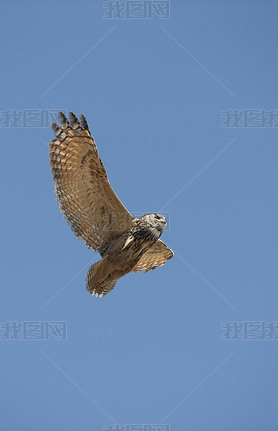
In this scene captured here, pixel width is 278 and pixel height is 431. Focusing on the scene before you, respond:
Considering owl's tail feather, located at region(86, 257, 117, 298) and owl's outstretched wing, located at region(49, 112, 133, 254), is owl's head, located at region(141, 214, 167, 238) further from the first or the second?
owl's tail feather, located at region(86, 257, 117, 298)

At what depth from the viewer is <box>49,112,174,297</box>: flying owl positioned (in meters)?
11.6

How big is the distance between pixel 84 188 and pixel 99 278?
148 centimetres

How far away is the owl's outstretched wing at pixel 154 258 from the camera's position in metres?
13.1

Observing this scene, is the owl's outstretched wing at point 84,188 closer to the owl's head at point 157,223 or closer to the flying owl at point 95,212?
the flying owl at point 95,212

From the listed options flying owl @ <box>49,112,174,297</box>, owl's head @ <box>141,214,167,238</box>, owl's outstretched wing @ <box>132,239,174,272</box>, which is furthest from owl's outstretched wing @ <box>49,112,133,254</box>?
owl's outstretched wing @ <box>132,239,174,272</box>

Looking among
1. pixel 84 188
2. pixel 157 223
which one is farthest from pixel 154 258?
pixel 84 188

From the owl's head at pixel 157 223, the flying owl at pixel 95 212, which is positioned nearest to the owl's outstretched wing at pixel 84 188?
the flying owl at pixel 95 212

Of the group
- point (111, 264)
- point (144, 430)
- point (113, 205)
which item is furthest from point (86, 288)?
point (144, 430)

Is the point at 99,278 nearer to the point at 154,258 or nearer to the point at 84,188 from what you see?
the point at 84,188

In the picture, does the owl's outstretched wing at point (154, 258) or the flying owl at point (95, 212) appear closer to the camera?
the flying owl at point (95, 212)

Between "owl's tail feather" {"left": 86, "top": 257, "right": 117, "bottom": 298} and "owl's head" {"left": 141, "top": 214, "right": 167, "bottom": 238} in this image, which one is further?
"owl's tail feather" {"left": 86, "top": 257, "right": 117, "bottom": 298}

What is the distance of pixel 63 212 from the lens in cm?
1202

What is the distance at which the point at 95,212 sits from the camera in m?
12.1

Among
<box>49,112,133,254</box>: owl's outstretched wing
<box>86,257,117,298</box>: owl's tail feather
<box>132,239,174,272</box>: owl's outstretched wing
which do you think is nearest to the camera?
<box>49,112,133,254</box>: owl's outstretched wing
